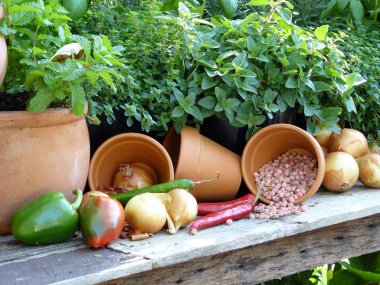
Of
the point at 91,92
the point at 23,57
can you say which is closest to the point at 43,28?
the point at 23,57

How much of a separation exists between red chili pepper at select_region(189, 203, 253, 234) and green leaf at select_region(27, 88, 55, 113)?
46 centimetres

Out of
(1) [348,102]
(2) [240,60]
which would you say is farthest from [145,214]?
(1) [348,102]

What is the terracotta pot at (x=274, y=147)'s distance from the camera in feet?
6.23

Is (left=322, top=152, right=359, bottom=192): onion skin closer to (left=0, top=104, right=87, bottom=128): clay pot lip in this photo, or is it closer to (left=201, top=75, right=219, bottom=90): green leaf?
(left=201, top=75, right=219, bottom=90): green leaf

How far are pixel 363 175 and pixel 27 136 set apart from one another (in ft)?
3.56

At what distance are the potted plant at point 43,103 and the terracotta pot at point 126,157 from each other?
19 cm

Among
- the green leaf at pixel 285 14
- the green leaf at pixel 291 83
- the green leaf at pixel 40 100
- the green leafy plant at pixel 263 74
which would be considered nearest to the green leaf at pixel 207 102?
the green leafy plant at pixel 263 74

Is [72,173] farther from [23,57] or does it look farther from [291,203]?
[291,203]

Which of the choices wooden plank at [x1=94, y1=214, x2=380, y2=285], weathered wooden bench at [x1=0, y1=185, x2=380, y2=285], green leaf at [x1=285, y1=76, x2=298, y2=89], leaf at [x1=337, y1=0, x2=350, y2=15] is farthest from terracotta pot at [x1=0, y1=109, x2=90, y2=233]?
leaf at [x1=337, y1=0, x2=350, y2=15]

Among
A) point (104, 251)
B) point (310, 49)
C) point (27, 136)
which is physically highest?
point (310, 49)

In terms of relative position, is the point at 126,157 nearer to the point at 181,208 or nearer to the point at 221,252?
the point at 181,208

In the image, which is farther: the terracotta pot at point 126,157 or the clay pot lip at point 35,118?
the terracotta pot at point 126,157

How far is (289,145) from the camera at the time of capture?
202 cm

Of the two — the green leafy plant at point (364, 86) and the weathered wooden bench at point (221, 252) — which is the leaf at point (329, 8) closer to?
the green leafy plant at point (364, 86)
